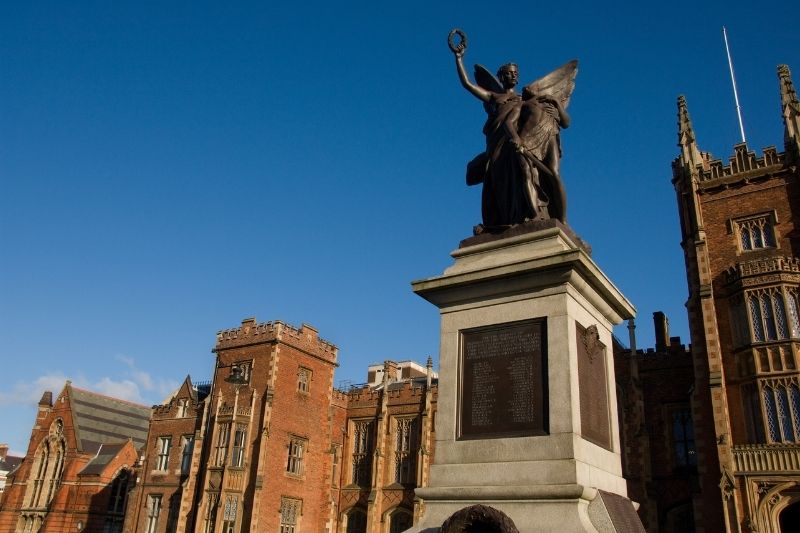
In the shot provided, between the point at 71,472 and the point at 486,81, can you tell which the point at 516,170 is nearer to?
the point at 486,81

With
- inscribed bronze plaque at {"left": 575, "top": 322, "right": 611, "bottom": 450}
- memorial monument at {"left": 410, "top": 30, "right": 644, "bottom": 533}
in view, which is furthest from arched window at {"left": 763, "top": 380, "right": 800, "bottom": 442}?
inscribed bronze plaque at {"left": 575, "top": 322, "right": 611, "bottom": 450}

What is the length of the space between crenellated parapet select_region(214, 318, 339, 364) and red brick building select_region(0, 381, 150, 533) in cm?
1323

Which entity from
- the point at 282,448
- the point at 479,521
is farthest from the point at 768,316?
the point at 479,521

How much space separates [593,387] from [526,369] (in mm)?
830

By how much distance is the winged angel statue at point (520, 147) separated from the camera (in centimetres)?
774

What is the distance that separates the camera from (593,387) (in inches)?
267

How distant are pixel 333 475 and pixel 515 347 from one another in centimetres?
3463

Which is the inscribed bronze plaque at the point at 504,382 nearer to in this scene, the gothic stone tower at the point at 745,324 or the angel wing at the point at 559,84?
the angel wing at the point at 559,84

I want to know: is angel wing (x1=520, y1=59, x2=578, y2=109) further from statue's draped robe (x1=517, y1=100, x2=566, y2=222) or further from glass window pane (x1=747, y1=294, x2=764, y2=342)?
glass window pane (x1=747, y1=294, x2=764, y2=342)

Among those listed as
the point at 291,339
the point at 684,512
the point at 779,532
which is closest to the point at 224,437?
the point at 291,339

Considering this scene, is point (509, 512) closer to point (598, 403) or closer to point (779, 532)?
point (598, 403)

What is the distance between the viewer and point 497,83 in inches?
345

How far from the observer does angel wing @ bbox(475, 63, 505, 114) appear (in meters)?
8.77

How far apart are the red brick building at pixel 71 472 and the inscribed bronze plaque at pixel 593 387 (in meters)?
44.5
